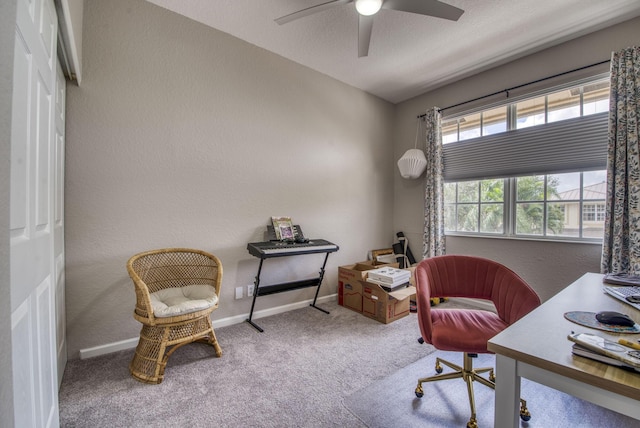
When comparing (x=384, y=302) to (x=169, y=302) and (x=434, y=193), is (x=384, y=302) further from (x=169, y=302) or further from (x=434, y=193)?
(x=169, y=302)

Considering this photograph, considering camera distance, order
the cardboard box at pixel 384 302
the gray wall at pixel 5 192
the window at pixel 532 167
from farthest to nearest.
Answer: the cardboard box at pixel 384 302 < the window at pixel 532 167 < the gray wall at pixel 5 192

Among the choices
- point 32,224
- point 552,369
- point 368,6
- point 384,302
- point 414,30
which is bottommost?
point 384,302

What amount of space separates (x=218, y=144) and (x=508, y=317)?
2640 millimetres

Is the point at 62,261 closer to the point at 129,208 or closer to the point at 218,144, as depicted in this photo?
the point at 129,208

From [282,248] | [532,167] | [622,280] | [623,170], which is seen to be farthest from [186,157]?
[623,170]

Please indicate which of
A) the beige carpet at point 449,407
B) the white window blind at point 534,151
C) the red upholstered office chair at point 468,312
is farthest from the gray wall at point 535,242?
the red upholstered office chair at point 468,312

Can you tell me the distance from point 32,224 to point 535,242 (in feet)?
12.4

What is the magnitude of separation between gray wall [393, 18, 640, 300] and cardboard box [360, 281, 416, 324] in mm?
1106

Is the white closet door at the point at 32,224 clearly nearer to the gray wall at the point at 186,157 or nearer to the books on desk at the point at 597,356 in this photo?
the gray wall at the point at 186,157

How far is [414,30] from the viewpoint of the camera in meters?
2.54

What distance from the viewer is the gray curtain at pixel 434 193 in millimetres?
3482

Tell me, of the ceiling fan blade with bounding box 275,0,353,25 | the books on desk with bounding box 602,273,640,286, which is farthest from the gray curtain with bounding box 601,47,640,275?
the ceiling fan blade with bounding box 275,0,353,25

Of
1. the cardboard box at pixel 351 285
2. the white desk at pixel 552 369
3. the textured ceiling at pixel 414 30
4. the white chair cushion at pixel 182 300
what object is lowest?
the cardboard box at pixel 351 285

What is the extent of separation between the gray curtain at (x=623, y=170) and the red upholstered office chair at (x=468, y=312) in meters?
1.38
